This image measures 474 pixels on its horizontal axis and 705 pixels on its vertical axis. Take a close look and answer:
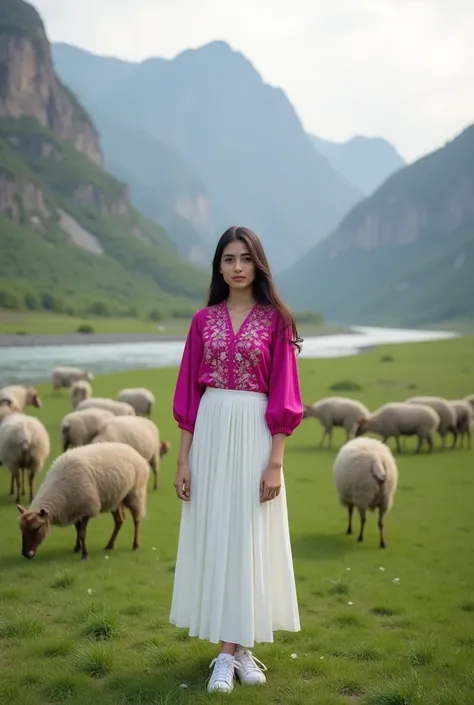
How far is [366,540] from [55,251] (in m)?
151

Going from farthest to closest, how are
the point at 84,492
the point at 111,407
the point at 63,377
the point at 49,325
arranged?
the point at 49,325
the point at 63,377
the point at 111,407
the point at 84,492

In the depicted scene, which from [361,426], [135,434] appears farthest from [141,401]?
[135,434]

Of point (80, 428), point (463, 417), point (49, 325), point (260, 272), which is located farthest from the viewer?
point (49, 325)

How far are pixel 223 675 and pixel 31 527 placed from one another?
164 inches

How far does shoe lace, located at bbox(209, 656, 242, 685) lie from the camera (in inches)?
197

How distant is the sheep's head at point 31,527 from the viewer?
8.35 metres

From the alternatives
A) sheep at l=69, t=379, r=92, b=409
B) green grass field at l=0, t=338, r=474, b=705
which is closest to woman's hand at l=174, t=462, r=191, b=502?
green grass field at l=0, t=338, r=474, b=705

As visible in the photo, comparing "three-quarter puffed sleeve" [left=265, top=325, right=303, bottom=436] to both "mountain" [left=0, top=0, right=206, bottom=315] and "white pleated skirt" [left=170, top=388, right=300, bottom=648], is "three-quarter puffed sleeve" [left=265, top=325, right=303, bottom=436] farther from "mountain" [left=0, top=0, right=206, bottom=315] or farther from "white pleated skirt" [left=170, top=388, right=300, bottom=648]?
"mountain" [left=0, top=0, right=206, bottom=315]

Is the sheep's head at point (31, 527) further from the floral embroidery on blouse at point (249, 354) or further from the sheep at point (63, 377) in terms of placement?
the sheep at point (63, 377)

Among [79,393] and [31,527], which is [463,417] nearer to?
[79,393]

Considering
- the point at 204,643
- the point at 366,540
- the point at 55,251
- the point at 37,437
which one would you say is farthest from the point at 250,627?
the point at 55,251

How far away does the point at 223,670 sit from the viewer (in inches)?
199

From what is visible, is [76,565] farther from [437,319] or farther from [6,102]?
[6,102]

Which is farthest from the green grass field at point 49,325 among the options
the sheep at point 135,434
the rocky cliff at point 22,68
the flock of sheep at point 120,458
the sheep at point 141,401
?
the rocky cliff at point 22,68
